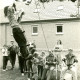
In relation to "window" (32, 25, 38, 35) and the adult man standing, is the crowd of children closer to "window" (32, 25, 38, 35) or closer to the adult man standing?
the adult man standing

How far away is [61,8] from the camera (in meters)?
35.2

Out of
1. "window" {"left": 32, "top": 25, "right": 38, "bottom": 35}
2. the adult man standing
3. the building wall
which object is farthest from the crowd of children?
"window" {"left": 32, "top": 25, "right": 38, "bottom": 35}

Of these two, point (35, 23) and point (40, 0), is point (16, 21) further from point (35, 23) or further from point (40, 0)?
point (35, 23)

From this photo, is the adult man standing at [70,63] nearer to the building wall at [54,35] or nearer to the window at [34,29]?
the building wall at [54,35]

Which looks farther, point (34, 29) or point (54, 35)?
point (34, 29)

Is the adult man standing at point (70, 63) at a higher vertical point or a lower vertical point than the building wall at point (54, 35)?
lower

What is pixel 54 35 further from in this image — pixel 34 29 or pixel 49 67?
pixel 49 67

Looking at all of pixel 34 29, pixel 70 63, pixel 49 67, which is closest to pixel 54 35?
pixel 34 29

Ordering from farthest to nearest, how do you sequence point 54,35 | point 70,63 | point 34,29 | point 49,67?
1. point 34,29
2. point 54,35
3. point 70,63
4. point 49,67

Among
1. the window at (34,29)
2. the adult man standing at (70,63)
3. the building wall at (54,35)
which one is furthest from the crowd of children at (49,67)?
the window at (34,29)

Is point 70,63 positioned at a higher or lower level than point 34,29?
lower

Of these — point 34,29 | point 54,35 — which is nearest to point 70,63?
point 54,35

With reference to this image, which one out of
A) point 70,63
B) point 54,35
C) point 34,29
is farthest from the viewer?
point 34,29

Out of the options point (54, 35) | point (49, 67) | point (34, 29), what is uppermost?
point (34, 29)
